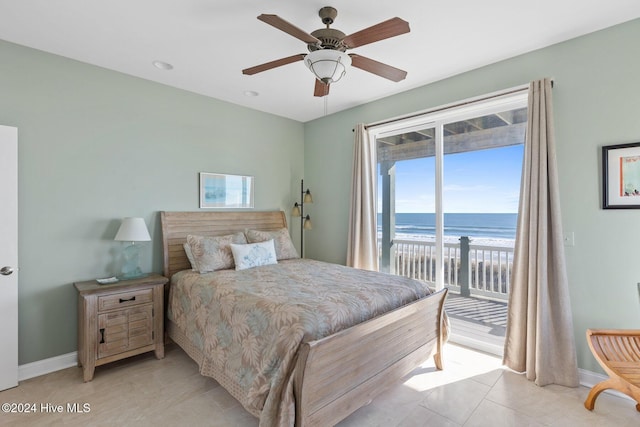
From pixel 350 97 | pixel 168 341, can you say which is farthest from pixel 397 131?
pixel 168 341

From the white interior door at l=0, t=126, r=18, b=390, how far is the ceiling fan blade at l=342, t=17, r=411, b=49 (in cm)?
277

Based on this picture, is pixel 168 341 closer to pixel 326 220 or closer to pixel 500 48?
pixel 326 220

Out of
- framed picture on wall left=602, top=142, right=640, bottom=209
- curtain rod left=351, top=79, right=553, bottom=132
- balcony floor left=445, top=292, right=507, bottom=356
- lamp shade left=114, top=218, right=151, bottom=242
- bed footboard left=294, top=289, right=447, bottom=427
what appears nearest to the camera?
bed footboard left=294, top=289, right=447, bottom=427

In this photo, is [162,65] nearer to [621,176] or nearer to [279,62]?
[279,62]

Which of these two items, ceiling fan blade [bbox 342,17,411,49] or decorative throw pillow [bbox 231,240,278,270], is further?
decorative throw pillow [bbox 231,240,278,270]

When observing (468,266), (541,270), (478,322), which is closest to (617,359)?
(541,270)

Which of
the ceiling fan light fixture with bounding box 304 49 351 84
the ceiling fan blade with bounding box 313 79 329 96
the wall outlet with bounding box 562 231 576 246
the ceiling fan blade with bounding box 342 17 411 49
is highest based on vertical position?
the ceiling fan blade with bounding box 342 17 411 49

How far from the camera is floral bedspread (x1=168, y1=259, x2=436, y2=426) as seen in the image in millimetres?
1729

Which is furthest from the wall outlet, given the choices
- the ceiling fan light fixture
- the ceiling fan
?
the ceiling fan light fixture

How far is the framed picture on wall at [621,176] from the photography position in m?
2.24

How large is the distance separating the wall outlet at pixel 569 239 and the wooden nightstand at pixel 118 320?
144 inches

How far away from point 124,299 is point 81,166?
4.40ft

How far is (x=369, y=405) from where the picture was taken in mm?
2199

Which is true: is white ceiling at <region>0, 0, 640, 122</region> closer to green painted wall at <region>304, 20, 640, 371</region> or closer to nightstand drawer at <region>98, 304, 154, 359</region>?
green painted wall at <region>304, 20, 640, 371</region>
